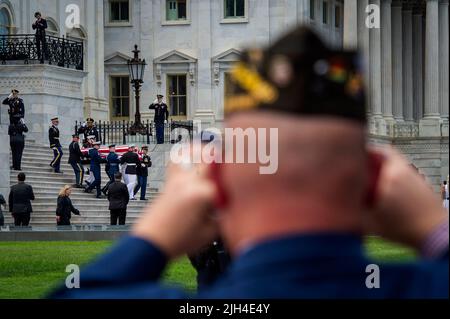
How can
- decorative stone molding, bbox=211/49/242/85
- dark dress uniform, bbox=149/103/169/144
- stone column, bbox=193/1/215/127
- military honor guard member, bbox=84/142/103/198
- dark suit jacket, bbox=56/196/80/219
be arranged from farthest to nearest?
stone column, bbox=193/1/215/127, decorative stone molding, bbox=211/49/242/85, dark dress uniform, bbox=149/103/169/144, military honor guard member, bbox=84/142/103/198, dark suit jacket, bbox=56/196/80/219

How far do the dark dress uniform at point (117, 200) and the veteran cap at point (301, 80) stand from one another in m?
38.9

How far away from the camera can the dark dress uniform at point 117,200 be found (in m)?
42.0

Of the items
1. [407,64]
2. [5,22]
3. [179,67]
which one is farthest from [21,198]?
[407,64]

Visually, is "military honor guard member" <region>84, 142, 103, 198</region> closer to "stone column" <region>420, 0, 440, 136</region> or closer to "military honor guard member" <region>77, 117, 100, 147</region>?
"military honor guard member" <region>77, 117, 100, 147</region>

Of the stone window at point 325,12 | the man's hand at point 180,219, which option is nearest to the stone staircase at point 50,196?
the stone window at point 325,12

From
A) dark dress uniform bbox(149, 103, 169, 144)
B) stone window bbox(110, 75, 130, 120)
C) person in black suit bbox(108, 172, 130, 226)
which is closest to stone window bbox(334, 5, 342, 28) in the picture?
stone window bbox(110, 75, 130, 120)

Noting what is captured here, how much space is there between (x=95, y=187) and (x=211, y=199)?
4771cm

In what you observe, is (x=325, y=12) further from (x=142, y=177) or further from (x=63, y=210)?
(x=63, y=210)

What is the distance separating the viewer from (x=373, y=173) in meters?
3.15

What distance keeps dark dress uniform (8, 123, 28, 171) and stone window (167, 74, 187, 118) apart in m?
35.6

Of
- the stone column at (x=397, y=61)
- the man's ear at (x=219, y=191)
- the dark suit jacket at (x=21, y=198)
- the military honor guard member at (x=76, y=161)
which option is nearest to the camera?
the man's ear at (x=219, y=191)

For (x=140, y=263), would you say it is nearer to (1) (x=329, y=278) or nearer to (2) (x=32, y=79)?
(1) (x=329, y=278)

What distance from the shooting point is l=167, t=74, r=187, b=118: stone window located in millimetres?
84562

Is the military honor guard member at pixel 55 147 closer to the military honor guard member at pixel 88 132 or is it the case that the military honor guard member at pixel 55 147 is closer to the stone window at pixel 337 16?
the military honor guard member at pixel 88 132
